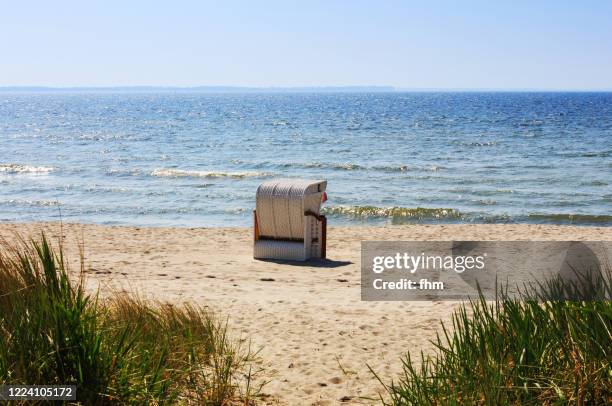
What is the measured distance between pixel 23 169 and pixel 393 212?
16.7 m

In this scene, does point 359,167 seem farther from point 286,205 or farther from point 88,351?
point 88,351

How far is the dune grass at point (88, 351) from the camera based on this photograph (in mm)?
4316

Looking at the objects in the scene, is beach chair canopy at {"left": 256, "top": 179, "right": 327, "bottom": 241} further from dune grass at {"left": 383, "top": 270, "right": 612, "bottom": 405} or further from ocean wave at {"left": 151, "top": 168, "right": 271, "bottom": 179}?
ocean wave at {"left": 151, "top": 168, "right": 271, "bottom": 179}

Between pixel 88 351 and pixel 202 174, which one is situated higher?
pixel 88 351

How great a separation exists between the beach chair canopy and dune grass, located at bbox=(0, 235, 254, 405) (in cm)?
574

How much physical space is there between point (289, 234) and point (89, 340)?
7.41m

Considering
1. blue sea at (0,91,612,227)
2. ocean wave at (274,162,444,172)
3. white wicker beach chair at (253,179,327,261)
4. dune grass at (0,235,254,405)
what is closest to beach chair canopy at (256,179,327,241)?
white wicker beach chair at (253,179,327,261)

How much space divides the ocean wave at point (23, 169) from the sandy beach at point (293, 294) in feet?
43.8

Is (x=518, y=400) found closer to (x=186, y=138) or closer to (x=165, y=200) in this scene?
(x=165, y=200)

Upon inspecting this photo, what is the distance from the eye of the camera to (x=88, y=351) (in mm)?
4379

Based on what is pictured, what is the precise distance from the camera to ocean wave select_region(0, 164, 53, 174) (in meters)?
28.9

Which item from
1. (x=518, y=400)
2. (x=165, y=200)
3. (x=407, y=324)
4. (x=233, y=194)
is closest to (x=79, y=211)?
(x=165, y=200)

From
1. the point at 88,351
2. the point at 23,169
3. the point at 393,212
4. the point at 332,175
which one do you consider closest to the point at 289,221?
the point at 88,351

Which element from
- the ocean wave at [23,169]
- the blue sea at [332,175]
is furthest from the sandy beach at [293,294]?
the ocean wave at [23,169]
